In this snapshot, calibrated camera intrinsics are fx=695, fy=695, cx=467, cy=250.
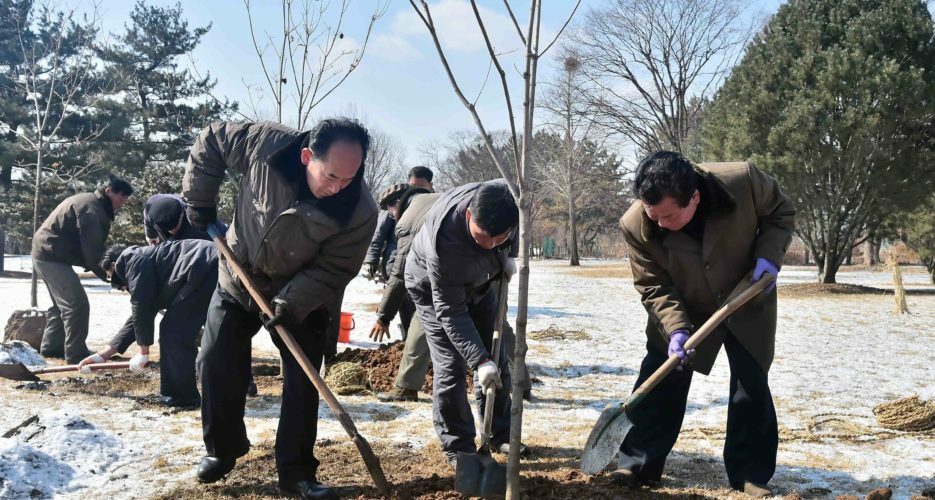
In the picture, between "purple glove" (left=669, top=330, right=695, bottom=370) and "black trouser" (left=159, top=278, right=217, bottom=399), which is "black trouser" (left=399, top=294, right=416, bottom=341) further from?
"purple glove" (left=669, top=330, right=695, bottom=370)

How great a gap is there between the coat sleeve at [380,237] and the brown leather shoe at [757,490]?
401cm

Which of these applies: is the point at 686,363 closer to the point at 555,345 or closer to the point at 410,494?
the point at 410,494

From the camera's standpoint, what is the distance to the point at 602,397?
5418mm

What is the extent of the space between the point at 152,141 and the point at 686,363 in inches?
978

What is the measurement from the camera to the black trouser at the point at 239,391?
10.3 feet

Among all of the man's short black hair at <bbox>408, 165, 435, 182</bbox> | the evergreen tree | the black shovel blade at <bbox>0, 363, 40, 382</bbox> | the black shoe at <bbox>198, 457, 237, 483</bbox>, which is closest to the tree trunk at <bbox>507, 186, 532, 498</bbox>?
the black shoe at <bbox>198, 457, 237, 483</bbox>

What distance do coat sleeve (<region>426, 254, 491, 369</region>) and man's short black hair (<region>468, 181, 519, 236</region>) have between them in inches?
13.7

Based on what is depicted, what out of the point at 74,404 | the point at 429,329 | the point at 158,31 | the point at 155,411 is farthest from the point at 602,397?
the point at 158,31

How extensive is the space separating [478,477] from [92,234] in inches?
198

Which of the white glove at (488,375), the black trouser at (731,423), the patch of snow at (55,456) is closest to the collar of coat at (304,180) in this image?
the white glove at (488,375)

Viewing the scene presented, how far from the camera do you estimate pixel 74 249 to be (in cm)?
666

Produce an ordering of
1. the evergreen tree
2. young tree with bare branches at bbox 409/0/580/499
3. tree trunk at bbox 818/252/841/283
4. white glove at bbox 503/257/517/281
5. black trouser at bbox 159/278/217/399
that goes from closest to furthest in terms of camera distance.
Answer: young tree with bare branches at bbox 409/0/580/499
white glove at bbox 503/257/517/281
black trouser at bbox 159/278/217/399
the evergreen tree
tree trunk at bbox 818/252/841/283

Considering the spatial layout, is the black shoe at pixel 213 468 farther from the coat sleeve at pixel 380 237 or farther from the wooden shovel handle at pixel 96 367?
the coat sleeve at pixel 380 237

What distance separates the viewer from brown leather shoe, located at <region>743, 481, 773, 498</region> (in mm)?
3080
